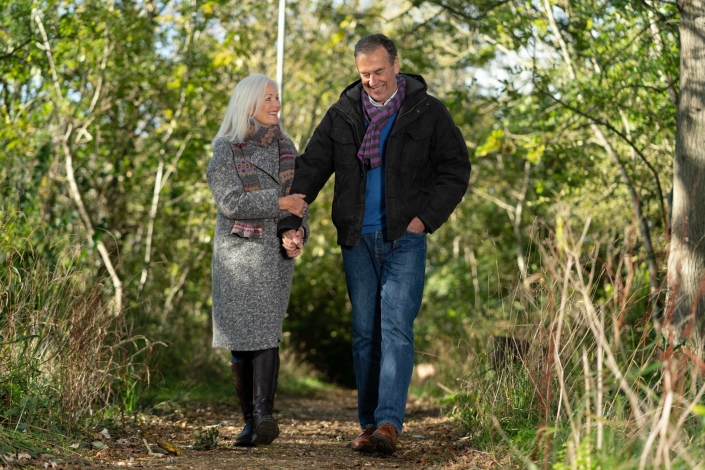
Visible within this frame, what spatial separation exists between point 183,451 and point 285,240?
1232 millimetres

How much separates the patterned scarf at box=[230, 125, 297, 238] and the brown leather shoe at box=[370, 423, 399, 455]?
1.24m

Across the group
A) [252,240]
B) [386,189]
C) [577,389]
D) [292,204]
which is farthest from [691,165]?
[252,240]

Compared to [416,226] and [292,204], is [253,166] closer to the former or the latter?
[292,204]

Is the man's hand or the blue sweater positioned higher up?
the blue sweater

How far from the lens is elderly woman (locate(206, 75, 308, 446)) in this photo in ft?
16.0

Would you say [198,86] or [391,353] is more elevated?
[198,86]

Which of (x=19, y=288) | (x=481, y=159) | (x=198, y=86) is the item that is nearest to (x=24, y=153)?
(x=198, y=86)

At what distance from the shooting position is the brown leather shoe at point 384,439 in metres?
4.47

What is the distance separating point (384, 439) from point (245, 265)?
122 cm

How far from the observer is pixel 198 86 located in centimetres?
971

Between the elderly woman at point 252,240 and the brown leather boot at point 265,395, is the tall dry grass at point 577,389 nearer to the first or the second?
the brown leather boot at point 265,395

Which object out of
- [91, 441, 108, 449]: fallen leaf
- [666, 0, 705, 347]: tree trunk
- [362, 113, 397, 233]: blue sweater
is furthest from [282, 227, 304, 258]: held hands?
[666, 0, 705, 347]: tree trunk

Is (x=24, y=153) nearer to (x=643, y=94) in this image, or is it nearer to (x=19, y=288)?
(x=19, y=288)

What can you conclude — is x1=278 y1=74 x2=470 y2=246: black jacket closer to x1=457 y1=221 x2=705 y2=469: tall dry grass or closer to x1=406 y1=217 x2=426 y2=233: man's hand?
x1=406 y1=217 x2=426 y2=233: man's hand
